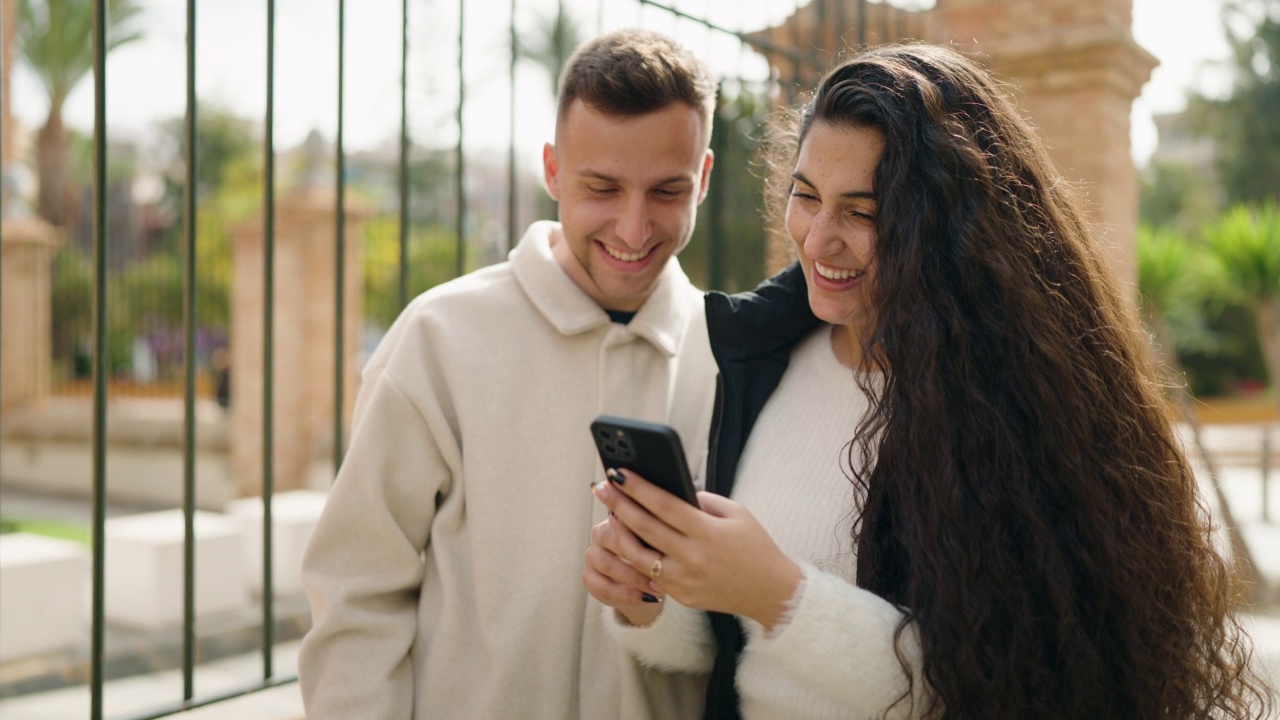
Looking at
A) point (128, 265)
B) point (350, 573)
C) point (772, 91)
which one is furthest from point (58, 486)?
point (350, 573)

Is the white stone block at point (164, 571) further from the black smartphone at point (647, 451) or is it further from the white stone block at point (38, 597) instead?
the black smartphone at point (647, 451)

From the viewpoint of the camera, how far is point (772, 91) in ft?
13.6

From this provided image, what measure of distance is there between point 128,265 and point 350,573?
14855 millimetres

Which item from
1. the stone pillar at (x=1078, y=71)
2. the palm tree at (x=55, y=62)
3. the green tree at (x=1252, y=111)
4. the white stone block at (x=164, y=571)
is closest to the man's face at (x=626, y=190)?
the stone pillar at (x=1078, y=71)

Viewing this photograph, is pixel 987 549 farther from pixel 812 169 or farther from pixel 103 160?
pixel 103 160

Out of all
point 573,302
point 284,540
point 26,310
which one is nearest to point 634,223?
point 573,302

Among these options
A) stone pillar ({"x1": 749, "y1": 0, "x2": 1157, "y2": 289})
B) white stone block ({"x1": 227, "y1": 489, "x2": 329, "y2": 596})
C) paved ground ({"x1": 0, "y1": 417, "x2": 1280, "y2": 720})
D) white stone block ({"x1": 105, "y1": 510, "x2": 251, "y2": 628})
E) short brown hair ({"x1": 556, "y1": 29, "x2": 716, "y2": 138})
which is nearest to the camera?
short brown hair ({"x1": 556, "y1": 29, "x2": 716, "y2": 138})

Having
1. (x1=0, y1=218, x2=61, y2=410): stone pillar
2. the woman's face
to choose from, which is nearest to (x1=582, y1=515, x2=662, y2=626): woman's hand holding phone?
the woman's face

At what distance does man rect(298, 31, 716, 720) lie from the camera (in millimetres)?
2012

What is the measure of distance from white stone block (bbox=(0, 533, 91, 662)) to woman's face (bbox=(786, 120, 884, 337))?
512cm

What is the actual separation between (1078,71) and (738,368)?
357 centimetres

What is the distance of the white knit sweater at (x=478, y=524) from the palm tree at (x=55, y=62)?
19.9 m

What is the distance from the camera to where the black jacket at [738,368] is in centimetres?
200

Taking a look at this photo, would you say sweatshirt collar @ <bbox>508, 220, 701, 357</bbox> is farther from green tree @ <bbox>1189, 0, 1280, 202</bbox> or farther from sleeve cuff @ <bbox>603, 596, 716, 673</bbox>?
green tree @ <bbox>1189, 0, 1280, 202</bbox>
